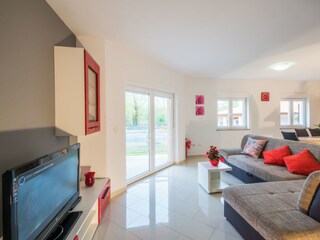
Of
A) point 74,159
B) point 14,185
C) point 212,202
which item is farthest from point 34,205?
point 212,202

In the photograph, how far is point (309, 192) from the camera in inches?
55.8

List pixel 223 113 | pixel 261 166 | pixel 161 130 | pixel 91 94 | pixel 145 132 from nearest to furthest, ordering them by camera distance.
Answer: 1. pixel 91 94
2. pixel 261 166
3. pixel 145 132
4. pixel 161 130
5. pixel 223 113

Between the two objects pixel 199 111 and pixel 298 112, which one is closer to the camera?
pixel 199 111

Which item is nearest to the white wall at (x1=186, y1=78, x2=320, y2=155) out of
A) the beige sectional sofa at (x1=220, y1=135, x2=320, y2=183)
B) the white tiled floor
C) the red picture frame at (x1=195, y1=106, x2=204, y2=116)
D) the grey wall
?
the red picture frame at (x1=195, y1=106, x2=204, y2=116)

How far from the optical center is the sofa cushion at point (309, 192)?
1398 mm

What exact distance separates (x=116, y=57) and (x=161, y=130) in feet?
6.77

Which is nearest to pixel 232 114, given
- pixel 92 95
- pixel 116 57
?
pixel 116 57

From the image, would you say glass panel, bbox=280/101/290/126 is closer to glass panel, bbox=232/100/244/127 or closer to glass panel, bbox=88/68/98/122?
glass panel, bbox=232/100/244/127

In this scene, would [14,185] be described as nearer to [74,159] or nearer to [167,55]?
[74,159]

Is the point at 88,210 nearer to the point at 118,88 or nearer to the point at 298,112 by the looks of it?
the point at 118,88

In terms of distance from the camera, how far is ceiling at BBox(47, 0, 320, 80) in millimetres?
1840

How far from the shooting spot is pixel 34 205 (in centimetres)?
103

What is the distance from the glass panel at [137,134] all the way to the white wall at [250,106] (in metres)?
2.05

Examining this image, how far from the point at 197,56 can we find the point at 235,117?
10.5ft
